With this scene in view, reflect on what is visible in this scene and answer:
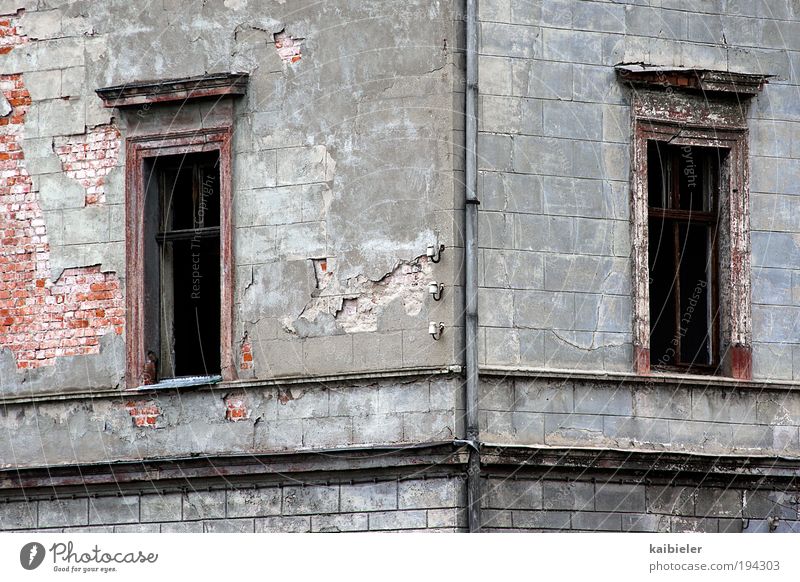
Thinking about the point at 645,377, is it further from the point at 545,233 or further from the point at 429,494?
the point at 429,494

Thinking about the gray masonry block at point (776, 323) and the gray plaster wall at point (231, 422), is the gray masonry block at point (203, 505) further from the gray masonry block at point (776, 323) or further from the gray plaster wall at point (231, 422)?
the gray masonry block at point (776, 323)

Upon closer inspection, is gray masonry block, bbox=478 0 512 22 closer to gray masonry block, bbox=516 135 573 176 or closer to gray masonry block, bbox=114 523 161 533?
gray masonry block, bbox=516 135 573 176

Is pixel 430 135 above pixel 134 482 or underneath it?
above

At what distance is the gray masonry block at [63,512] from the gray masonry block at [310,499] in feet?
6.91

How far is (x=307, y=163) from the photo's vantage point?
17.2 m

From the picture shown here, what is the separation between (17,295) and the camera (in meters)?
18.2

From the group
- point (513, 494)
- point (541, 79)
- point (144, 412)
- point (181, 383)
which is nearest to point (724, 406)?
point (513, 494)

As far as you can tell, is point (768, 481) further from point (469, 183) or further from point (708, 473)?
point (469, 183)

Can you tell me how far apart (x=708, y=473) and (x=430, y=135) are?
3.90m

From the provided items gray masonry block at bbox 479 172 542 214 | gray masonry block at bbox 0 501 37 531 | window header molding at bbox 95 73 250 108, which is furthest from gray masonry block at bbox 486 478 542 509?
gray masonry block at bbox 0 501 37 531

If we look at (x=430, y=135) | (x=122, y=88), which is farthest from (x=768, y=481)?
(x=122, y=88)

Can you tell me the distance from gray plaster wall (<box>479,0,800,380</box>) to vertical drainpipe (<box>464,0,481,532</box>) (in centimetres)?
10

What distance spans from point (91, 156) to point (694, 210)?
18.6 ft

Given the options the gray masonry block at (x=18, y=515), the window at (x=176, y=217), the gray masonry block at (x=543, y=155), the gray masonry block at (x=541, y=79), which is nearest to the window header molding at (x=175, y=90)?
the window at (x=176, y=217)
